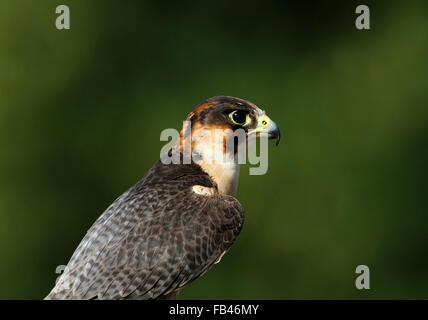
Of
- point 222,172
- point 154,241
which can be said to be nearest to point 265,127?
point 222,172

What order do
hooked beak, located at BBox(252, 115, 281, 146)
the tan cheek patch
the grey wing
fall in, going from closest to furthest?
1. the grey wing
2. the tan cheek patch
3. hooked beak, located at BBox(252, 115, 281, 146)

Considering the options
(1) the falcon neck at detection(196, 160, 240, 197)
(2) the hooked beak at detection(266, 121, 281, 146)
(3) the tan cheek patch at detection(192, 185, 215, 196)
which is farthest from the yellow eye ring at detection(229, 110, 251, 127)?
(3) the tan cheek patch at detection(192, 185, 215, 196)

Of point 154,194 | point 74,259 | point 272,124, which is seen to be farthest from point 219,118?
point 74,259

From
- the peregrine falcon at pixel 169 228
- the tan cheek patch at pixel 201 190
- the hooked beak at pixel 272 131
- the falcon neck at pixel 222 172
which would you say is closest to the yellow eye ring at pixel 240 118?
the peregrine falcon at pixel 169 228

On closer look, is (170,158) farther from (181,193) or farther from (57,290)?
(57,290)

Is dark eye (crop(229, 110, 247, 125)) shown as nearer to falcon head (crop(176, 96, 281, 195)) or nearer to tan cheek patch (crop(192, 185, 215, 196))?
falcon head (crop(176, 96, 281, 195))

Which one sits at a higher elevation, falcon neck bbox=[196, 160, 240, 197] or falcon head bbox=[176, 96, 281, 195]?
falcon head bbox=[176, 96, 281, 195]

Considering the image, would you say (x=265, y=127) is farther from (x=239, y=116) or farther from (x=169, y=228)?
(x=169, y=228)
